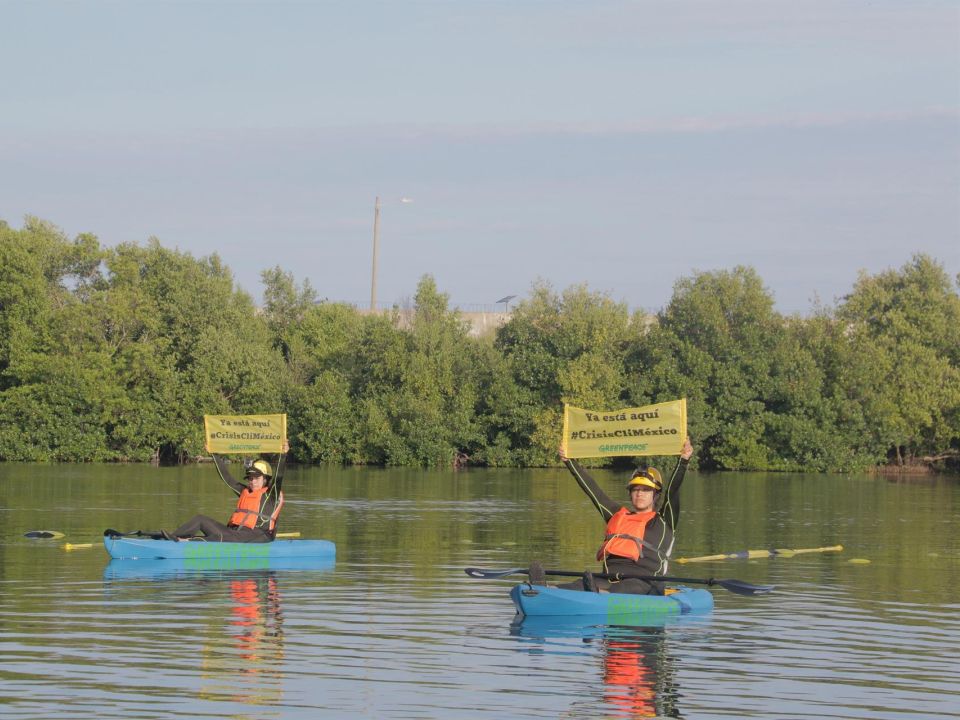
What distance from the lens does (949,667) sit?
17.2m

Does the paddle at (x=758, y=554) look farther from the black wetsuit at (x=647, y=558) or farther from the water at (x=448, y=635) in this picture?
the black wetsuit at (x=647, y=558)

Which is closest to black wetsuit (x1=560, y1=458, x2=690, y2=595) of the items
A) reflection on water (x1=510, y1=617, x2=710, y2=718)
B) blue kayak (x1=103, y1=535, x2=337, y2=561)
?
reflection on water (x1=510, y1=617, x2=710, y2=718)

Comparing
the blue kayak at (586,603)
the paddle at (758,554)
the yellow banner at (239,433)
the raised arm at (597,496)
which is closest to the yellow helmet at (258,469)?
the yellow banner at (239,433)

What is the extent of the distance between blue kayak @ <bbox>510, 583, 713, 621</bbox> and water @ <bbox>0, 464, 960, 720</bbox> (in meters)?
0.29

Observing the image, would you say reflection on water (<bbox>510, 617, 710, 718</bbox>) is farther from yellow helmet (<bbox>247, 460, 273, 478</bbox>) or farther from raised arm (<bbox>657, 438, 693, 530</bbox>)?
yellow helmet (<bbox>247, 460, 273, 478</bbox>)

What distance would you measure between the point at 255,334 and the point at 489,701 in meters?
74.7

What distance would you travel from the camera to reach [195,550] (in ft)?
88.3

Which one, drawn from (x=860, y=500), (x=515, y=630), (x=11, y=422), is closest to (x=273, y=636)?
(x=515, y=630)

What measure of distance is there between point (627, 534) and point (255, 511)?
9716 mm

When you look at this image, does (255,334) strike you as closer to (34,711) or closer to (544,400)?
(544,400)

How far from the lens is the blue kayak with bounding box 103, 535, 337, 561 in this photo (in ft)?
88.0

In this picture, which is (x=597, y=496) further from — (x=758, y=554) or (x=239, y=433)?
(x=239, y=433)

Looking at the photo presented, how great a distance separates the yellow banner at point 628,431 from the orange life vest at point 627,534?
1184mm

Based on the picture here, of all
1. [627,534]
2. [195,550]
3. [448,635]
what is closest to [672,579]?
[627,534]
